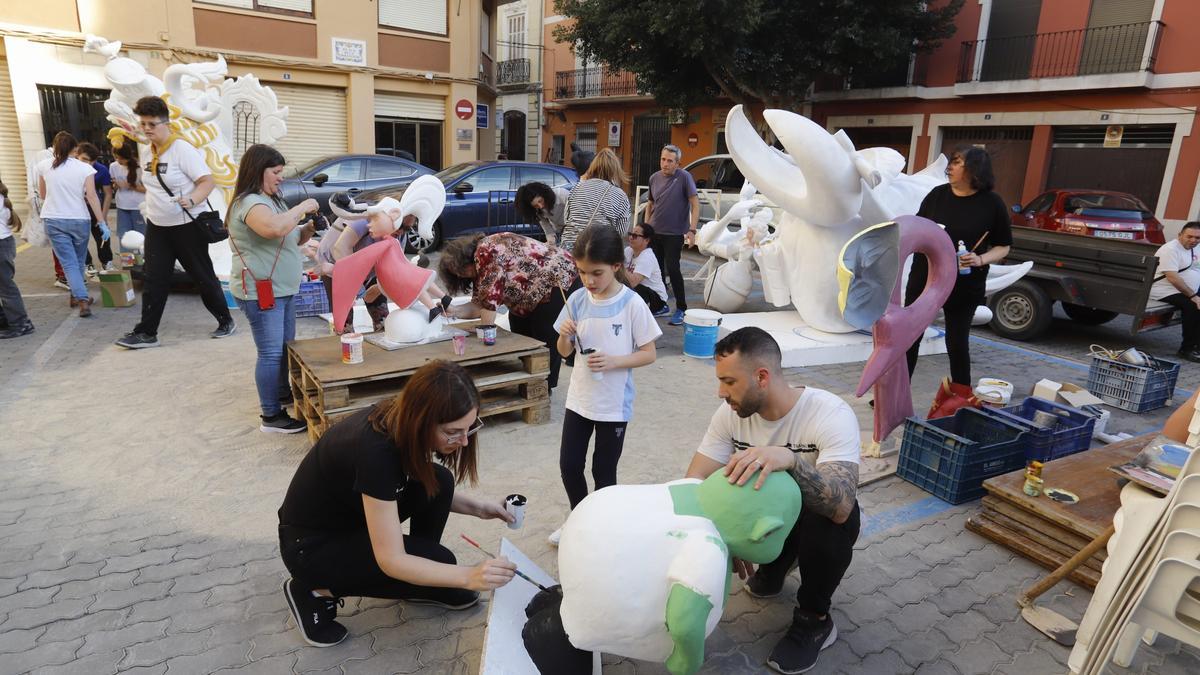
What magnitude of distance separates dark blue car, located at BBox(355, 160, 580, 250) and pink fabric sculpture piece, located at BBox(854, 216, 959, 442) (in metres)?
6.91

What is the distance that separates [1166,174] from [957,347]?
1288cm

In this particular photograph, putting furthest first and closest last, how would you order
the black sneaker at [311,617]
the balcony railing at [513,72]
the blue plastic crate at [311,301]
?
the balcony railing at [513,72]
the blue plastic crate at [311,301]
the black sneaker at [311,617]

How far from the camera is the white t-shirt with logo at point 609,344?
2.82 meters

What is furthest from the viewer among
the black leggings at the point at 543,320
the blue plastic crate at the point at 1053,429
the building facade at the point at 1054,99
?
the building facade at the point at 1054,99

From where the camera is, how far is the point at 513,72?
26.0 meters

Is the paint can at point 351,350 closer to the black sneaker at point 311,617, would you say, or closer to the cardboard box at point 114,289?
the black sneaker at point 311,617

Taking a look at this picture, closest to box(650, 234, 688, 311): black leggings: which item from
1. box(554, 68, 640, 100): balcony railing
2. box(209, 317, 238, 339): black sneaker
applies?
box(209, 317, 238, 339): black sneaker

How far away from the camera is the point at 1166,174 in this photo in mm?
13336

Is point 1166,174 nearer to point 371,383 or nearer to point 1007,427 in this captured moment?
point 1007,427

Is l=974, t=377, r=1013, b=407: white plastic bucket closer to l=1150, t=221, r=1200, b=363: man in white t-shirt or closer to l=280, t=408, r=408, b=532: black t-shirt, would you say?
l=1150, t=221, r=1200, b=363: man in white t-shirt

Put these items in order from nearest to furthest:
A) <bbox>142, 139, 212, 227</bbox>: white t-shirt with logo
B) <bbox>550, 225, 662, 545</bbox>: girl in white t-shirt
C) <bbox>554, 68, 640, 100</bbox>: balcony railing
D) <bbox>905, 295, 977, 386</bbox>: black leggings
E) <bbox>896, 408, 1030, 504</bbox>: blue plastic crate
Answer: <bbox>550, 225, 662, 545</bbox>: girl in white t-shirt
<bbox>896, 408, 1030, 504</bbox>: blue plastic crate
<bbox>905, 295, 977, 386</bbox>: black leggings
<bbox>142, 139, 212, 227</bbox>: white t-shirt with logo
<bbox>554, 68, 640, 100</bbox>: balcony railing

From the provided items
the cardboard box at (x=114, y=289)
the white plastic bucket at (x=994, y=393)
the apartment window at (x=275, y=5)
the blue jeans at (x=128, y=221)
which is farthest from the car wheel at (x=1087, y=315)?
the apartment window at (x=275, y=5)

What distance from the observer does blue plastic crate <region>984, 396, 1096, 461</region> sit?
3.64 m

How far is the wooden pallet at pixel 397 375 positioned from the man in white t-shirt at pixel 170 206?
6.10ft
